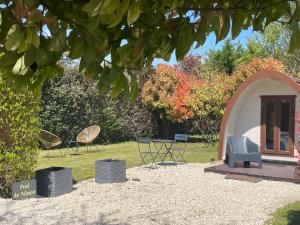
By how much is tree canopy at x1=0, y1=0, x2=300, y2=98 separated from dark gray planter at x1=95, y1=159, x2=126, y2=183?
8210mm

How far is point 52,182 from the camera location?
348 inches

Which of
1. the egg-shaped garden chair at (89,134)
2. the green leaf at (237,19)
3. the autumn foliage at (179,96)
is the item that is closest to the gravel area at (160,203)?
the green leaf at (237,19)

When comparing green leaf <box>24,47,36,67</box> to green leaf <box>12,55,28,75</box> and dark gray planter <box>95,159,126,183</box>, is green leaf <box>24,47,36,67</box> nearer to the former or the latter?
green leaf <box>12,55,28,75</box>

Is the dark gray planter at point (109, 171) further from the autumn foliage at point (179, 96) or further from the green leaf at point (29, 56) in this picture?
the autumn foliage at point (179, 96)

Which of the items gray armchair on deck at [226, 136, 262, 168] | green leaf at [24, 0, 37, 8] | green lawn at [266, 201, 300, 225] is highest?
green leaf at [24, 0, 37, 8]

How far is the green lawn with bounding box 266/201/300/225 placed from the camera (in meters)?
6.99

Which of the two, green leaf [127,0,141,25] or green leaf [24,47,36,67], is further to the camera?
green leaf [24,47,36,67]

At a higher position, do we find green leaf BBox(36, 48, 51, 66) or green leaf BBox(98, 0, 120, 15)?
green leaf BBox(98, 0, 120, 15)

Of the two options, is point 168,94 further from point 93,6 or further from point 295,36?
point 93,6

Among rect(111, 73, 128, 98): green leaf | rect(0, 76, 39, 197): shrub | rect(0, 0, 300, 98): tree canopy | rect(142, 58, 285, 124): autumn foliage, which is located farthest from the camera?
rect(142, 58, 285, 124): autumn foliage

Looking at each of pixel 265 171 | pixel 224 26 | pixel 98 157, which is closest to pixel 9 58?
pixel 224 26

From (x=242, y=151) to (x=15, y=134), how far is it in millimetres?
7662

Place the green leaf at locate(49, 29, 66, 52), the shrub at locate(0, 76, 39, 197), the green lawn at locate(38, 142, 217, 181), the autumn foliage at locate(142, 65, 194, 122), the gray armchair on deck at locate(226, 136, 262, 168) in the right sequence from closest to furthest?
the green leaf at locate(49, 29, 66, 52) → the shrub at locate(0, 76, 39, 197) → the gray armchair on deck at locate(226, 136, 262, 168) → the green lawn at locate(38, 142, 217, 181) → the autumn foliage at locate(142, 65, 194, 122)

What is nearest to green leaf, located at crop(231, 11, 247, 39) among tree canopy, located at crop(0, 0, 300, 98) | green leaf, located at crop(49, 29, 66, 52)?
tree canopy, located at crop(0, 0, 300, 98)
